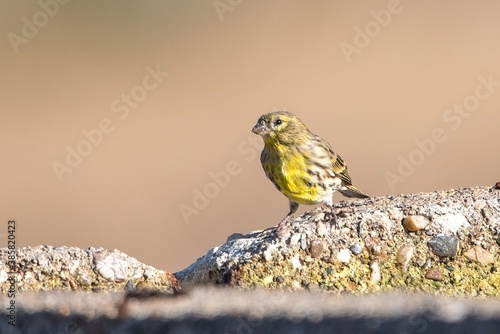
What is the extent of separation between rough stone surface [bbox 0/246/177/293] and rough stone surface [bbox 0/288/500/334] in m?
1.55

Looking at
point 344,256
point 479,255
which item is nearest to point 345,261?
point 344,256

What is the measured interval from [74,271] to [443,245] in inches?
65.0

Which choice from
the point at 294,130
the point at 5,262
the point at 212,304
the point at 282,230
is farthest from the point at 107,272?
the point at 294,130

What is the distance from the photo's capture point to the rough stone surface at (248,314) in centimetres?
183

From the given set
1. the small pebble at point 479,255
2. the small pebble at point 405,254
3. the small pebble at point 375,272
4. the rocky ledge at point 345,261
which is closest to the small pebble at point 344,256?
the rocky ledge at point 345,261

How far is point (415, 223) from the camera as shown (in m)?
4.12

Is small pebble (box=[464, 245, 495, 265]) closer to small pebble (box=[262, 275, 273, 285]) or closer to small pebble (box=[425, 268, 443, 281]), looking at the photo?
small pebble (box=[425, 268, 443, 281])

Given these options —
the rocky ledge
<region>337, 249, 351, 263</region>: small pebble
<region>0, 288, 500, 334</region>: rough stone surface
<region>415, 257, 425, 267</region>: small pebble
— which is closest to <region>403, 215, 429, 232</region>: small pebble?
the rocky ledge

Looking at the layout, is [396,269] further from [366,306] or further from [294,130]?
[294,130]

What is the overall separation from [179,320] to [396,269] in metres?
2.11

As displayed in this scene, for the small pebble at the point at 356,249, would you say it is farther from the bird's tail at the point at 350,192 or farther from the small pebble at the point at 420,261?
the bird's tail at the point at 350,192

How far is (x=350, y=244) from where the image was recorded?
161 inches

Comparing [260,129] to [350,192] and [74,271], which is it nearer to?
[350,192]

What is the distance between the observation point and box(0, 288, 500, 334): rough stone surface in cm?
183
